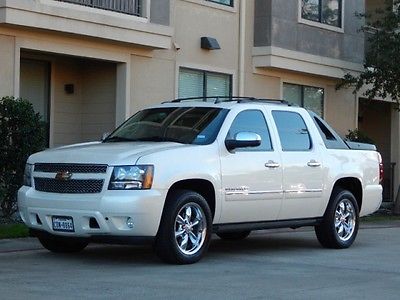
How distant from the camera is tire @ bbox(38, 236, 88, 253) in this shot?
11.5 meters

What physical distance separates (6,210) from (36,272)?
16.6 ft

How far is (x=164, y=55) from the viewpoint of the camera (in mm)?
19094

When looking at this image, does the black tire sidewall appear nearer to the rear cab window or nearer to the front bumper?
the rear cab window

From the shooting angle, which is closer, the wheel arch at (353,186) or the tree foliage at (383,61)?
the wheel arch at (353,186)

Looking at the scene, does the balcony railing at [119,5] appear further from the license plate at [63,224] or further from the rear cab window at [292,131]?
the license plate at [63,224]

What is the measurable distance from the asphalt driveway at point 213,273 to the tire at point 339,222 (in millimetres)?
161

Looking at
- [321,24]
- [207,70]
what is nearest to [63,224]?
[207,70]

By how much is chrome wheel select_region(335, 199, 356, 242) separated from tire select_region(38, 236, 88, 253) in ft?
12.1

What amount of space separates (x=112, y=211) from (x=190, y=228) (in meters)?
1.08

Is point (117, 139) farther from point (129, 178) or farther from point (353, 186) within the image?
point (353, 186)

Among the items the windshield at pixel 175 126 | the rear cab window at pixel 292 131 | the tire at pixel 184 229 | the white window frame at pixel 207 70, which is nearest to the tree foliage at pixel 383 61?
the white window frame at pixel 207 70

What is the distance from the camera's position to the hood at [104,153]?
10.5m

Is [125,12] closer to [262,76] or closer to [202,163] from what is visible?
[262,76]

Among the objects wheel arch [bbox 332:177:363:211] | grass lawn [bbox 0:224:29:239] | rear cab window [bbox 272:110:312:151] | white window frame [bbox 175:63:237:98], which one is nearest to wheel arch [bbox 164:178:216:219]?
rear cab window [bbox 272:110:312:151]
